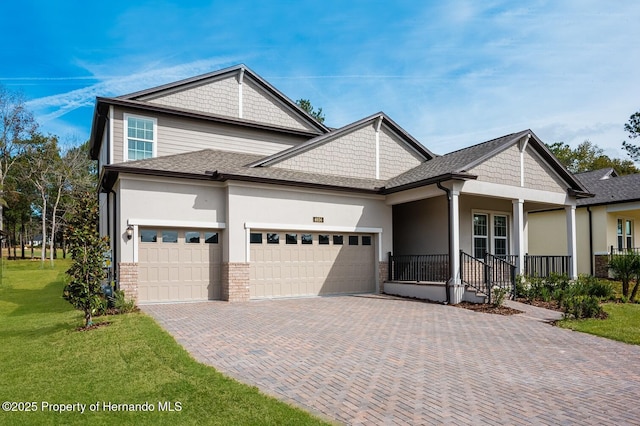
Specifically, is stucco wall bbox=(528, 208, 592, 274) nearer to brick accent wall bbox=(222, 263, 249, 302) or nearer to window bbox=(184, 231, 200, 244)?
brick accent wall bbox=(222, 263, 249, 302)

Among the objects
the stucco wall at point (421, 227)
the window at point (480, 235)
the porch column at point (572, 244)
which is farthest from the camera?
the window at point (480, 235)

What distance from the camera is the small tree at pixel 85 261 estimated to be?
385 inches

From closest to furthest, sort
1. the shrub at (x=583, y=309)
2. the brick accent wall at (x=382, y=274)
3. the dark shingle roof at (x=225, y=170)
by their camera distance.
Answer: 1. the shrub at (x=583, y=309)
2. the dark shingle roof at (x=225, y=170)
3. the brick accent wall at (x=382, y=274)

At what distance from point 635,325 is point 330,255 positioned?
9248 mm

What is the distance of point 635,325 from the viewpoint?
10250 millimetres

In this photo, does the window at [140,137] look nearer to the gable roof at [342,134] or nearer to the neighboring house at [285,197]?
the neighboring house at [285,197]

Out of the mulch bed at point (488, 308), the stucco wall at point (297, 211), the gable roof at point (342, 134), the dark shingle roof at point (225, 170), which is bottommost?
the mulch bed at point (488, 308)

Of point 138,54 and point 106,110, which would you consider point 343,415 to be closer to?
point 106,110

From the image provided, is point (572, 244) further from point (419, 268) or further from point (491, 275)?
point (419, 268)

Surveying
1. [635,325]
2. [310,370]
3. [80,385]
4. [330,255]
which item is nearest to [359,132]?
[330,255]

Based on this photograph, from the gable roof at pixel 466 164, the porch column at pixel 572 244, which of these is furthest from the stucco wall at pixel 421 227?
the porch column at pixel 572 244

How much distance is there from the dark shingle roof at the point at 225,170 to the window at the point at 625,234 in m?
14.2

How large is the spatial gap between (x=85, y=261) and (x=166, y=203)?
13.0 ft

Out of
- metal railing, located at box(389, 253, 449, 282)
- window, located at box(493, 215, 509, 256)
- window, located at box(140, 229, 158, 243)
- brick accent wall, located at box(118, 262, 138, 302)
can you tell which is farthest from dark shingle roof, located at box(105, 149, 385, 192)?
window, located at box(493, 215, 509, 256)
